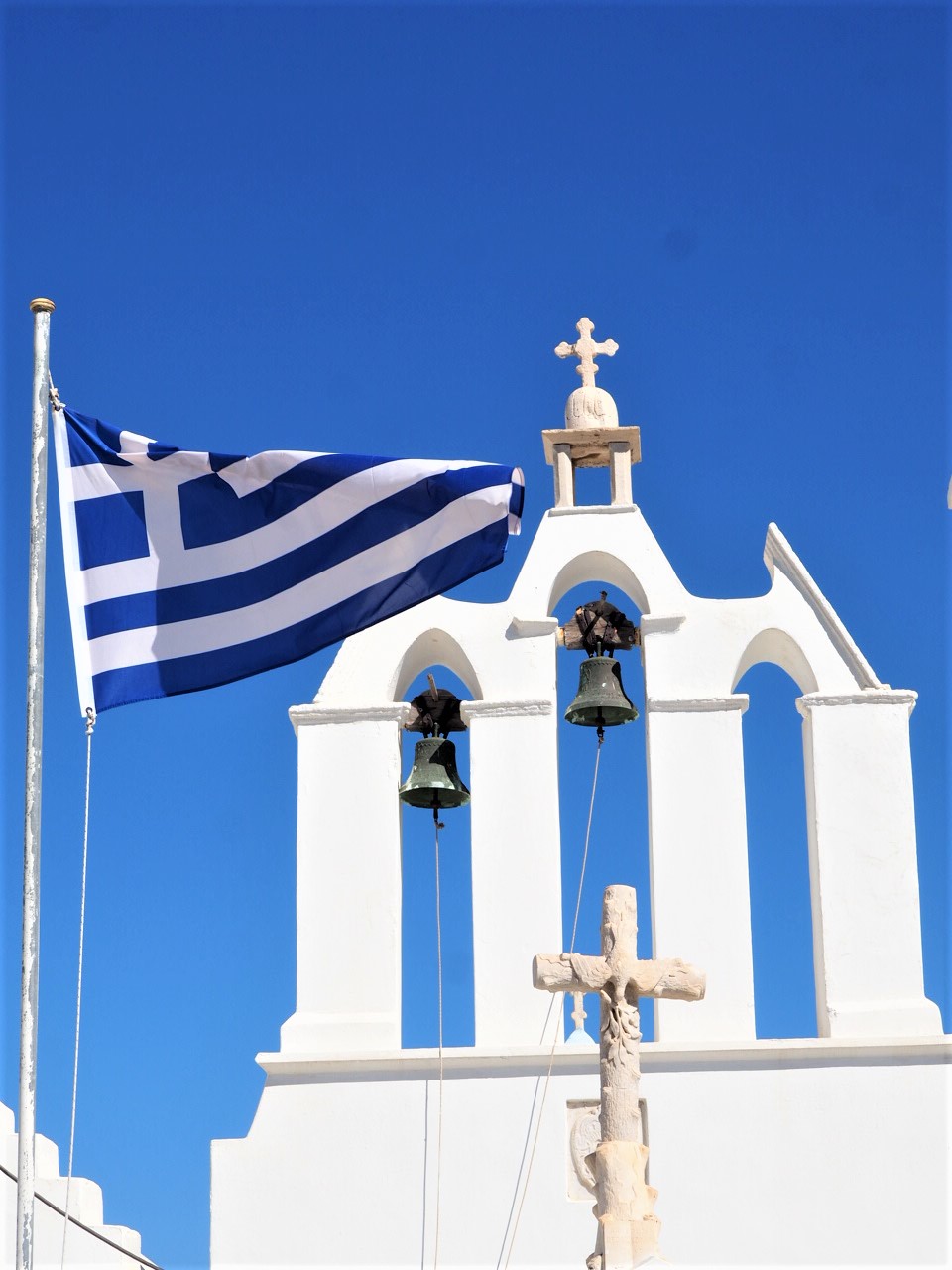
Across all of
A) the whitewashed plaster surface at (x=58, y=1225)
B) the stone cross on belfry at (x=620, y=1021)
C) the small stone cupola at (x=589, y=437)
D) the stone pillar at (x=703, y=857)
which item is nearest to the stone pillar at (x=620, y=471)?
the small stone cupola at (x=589, y=437)

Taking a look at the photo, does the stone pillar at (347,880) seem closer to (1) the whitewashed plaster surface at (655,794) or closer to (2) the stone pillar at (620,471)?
(1) the whitewashed plaster surface at (655,794)

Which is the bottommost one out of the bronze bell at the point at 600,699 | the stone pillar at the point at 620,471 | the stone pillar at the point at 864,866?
the stone pillar at the point at 864,866

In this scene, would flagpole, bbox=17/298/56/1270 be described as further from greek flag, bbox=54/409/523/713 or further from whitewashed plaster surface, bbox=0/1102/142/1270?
whitewashed plaster surface, bbox=0/1102/142/1270

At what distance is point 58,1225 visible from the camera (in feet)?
41.5

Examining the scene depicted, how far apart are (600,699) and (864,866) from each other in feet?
5.73

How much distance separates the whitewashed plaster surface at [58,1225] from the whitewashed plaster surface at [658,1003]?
37.7 inches

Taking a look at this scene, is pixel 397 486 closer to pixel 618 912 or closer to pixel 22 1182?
pixel 618 912

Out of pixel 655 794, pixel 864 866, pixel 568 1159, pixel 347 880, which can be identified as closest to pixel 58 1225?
pixel 347 880

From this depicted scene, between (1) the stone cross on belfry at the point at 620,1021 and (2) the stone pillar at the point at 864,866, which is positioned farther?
(2) the stone pillar at the point at 864,866

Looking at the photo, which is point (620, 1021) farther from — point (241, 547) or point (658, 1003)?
point (241, 547)

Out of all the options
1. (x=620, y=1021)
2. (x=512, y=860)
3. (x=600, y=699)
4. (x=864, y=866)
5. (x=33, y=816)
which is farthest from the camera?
(x=600, y=699)

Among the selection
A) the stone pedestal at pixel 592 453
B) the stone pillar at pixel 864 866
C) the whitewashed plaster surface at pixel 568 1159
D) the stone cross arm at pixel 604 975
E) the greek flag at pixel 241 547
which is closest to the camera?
the stone cross arm at pixel 604 975

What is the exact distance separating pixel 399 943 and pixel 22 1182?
12.5 ft

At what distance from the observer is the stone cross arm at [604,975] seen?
10.2 metres
